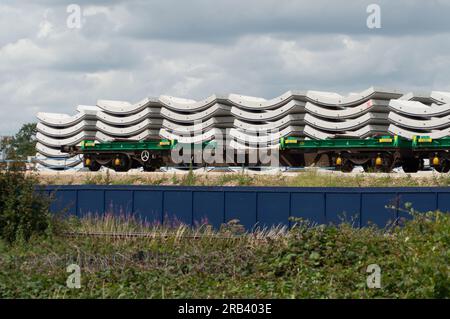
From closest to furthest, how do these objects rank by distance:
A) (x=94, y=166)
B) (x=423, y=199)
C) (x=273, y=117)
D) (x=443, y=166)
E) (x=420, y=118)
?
1. (x=423, y=199)
2. (x=443, y=166)
3. (x=94, y=166)
4. (x=420, y=118)
5. (x=273, y=117)

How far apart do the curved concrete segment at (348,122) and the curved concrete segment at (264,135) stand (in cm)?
181

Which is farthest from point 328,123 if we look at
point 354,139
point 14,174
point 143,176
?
point 14,174

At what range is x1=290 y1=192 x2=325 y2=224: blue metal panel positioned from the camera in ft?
83.7

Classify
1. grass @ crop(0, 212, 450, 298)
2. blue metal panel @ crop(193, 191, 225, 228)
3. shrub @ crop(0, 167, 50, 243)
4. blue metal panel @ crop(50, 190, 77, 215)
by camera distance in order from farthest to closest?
blue metal panel @ crop(50, 190, 77, 215) → blue metal panel @ crop(193, 191, 225, 228) → shrub @ crop(0, 167, 50, 243) → grass @ crop(0, 212, 450, 298)

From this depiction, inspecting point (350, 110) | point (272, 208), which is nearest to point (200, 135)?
point (350, 110)

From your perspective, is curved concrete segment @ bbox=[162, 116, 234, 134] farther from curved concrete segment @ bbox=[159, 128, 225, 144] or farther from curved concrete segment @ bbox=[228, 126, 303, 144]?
curved concrete segment @ bbox=[228, 126, 303, 144]

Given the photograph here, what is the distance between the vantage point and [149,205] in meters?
27.7

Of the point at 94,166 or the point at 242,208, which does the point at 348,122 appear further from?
the point at 242,208

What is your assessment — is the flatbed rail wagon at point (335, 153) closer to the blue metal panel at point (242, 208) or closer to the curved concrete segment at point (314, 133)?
the curved concrete segment at point (314, 133)

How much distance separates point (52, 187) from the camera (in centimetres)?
2920

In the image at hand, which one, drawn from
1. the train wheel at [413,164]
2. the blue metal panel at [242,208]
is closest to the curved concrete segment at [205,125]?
the train wheel at [413,164]

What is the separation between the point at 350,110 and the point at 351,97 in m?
1.25

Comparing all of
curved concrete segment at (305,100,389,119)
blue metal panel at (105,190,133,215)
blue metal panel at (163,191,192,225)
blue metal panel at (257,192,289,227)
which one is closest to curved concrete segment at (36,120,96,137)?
curved concrete segment at (305,100,389,119)

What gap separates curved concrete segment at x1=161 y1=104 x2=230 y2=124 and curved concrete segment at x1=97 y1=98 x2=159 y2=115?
3.26 metres
